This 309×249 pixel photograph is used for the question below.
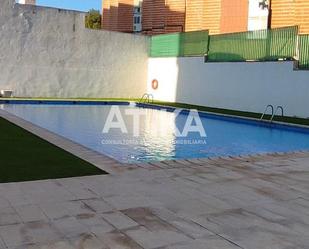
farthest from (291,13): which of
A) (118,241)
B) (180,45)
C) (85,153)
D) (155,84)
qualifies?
(118,241)

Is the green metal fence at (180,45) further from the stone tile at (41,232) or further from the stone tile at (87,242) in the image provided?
the stone tile at (87,242)

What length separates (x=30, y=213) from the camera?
432 cm

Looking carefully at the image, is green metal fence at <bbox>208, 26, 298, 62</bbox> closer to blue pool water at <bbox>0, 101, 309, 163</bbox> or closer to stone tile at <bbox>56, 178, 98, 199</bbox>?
blue pool water at <bbox>0, 101, 309, 163</bbox>

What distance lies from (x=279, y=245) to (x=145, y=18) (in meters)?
Result: 28.8

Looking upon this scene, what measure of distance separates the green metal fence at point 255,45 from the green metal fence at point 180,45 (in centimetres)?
62

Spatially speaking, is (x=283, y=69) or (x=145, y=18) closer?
(x=283, y=69)

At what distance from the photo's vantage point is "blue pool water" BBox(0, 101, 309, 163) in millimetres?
10043

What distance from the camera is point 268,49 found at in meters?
18.0

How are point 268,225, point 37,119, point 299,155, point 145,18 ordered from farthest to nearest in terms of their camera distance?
point 145,18
point 37,119
point 299,155
point 268,225

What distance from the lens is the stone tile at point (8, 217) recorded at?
13.3 ft

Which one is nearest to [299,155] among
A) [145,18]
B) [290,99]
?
[290,99]

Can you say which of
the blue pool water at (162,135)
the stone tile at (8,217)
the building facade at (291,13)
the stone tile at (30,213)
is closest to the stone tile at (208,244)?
the stone tile at (30,213)

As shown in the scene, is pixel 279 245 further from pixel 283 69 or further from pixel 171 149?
pixel 283 69

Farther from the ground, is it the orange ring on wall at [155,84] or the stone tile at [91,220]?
the orange ring on wall at [155,84]
